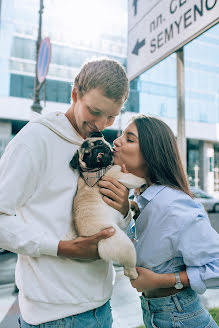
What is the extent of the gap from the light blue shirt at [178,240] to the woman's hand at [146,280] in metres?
0.06

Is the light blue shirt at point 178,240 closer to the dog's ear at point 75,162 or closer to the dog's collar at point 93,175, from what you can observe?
the dog's collar at point 93,175

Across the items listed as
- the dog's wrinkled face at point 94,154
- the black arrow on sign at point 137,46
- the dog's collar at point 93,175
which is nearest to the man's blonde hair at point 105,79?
the dog's wrinkled face at point 94,154

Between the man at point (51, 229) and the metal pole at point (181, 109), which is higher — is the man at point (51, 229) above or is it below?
below

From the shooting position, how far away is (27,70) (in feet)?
88.4

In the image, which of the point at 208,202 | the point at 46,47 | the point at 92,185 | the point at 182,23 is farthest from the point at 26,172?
the point at 208,202

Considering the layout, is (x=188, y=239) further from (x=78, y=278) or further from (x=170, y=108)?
(x=170, y=108)

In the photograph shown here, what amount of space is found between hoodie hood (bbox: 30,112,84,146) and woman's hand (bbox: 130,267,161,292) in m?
0.84

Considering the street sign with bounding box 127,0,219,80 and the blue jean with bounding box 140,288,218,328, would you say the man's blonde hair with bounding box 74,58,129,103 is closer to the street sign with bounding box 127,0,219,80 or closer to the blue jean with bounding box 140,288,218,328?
the street sign with bounding box 127,0,219,80

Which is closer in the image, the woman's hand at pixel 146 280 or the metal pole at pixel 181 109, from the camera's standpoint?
the woman's hand at pixel 146 280

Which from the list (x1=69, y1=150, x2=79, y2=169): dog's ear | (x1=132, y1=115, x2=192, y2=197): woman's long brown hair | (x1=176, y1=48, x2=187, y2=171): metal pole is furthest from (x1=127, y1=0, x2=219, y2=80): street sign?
(x1=69, y1=150, x2=79, y2=169): dog's ear

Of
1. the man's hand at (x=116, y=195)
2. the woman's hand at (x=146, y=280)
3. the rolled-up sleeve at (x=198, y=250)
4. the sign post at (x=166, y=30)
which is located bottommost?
the woman's hand at (x=146, y=280)

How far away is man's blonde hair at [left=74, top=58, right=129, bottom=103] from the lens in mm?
1521

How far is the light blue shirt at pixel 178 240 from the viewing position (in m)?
1.46

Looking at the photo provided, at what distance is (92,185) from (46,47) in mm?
5857
